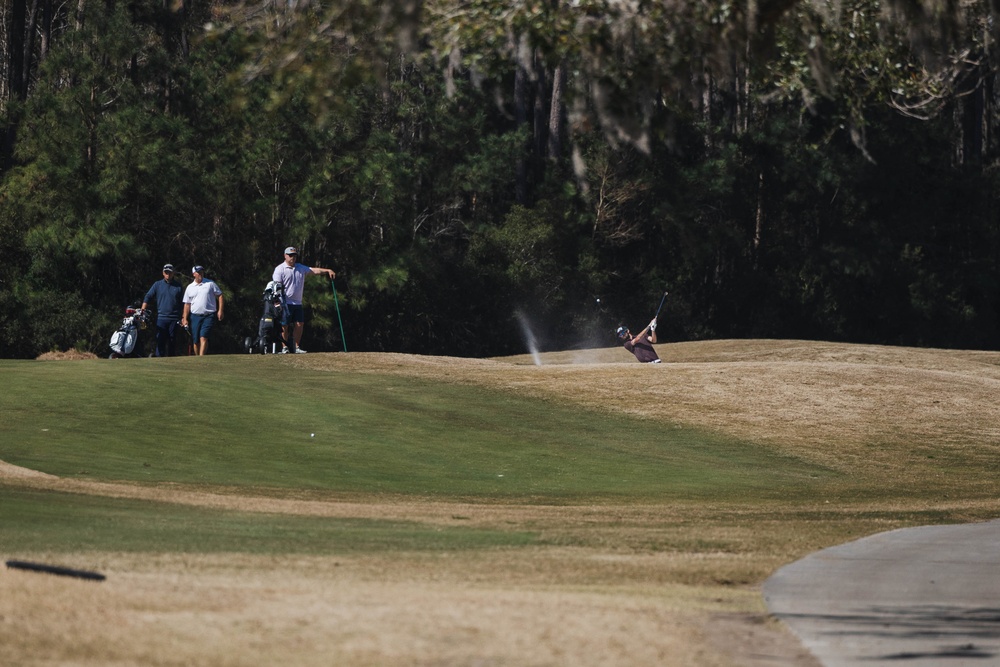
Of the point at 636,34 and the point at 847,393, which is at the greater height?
the point at 636,34

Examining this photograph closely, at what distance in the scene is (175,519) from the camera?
45.9 feet

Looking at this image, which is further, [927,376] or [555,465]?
[927,376]

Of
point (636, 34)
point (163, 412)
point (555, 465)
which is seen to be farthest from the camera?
point (163, 412)

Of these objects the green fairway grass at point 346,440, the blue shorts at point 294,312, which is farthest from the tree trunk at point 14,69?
the green fairway grass at point 346,440

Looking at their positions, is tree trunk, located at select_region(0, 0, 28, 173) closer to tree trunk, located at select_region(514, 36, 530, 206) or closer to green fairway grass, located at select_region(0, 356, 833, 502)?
tree trunk, located at select_region(514, 36, 530, 206)

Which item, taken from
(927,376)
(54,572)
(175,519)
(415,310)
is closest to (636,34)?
(54,572)

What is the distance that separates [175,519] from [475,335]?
43.9 meters

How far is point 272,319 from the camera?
105 feet

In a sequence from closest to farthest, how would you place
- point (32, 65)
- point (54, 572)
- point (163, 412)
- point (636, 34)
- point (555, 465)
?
point (54, 572) < point (636, 34) < point (555, 465) < point (163, 412) < point (32, 65)

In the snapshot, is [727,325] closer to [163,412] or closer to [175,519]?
[163,412]

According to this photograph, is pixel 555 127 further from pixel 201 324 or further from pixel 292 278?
pixel 201 324

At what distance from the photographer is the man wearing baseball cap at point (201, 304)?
98.9 feet

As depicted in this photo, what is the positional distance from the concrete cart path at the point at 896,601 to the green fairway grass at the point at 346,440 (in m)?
5.84

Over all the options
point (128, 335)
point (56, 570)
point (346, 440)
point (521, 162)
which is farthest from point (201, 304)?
point (521, 162)
